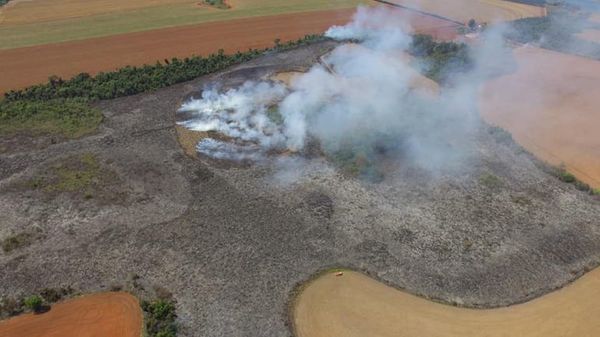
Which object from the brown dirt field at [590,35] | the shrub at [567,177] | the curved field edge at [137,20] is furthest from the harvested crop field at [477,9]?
the shrub at [567,177]

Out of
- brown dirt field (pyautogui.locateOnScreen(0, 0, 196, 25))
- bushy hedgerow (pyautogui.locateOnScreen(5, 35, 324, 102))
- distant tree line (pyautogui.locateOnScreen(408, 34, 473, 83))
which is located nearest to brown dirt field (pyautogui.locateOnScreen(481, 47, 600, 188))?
distant tree line (pyautogui.locateOnScreen(408, 34, 473, 83))

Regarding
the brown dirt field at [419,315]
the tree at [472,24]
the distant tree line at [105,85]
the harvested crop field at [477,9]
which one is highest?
the harvested crop field at [477,9]

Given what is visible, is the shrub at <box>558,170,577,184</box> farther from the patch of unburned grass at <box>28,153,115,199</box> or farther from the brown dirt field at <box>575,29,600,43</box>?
the brown dirt field at <box>575,29,600,43</box>

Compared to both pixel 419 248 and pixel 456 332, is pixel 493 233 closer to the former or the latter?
pixel 419 248

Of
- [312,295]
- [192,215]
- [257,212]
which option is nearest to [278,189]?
[257,212]

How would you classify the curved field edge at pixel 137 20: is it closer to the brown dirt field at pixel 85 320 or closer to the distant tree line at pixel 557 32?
the distant tree line at pixel 557 32

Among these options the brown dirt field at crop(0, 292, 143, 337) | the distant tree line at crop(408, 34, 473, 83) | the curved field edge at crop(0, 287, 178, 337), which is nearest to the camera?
the brown dirt field at crop(0, 292, 143, 337)

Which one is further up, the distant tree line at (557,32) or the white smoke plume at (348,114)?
the distant tree line at (557,32)
